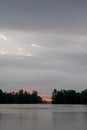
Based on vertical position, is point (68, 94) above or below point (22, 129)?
above

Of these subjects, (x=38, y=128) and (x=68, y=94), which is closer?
(x=38, y=128)

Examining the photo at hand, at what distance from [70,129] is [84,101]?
14947 centimetres

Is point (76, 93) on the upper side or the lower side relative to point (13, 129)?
upper

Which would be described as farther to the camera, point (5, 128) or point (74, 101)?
point (74, 101)

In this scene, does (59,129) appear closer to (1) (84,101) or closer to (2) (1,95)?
(1) (84,101)

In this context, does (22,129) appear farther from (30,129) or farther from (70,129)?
(70,129)

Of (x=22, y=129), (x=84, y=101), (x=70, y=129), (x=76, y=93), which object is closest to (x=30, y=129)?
(x=22, y=129)

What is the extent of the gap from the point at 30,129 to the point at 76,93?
6388 inches

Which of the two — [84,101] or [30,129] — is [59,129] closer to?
[30,129]

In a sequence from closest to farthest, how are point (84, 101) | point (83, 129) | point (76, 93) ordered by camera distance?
point (83, 129) < point (84, 101) < point (76, 93)

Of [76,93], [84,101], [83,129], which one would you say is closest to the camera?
[83,129]

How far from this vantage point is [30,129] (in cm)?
3466

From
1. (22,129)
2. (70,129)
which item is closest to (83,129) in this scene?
(70,129)

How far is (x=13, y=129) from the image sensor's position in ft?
113
